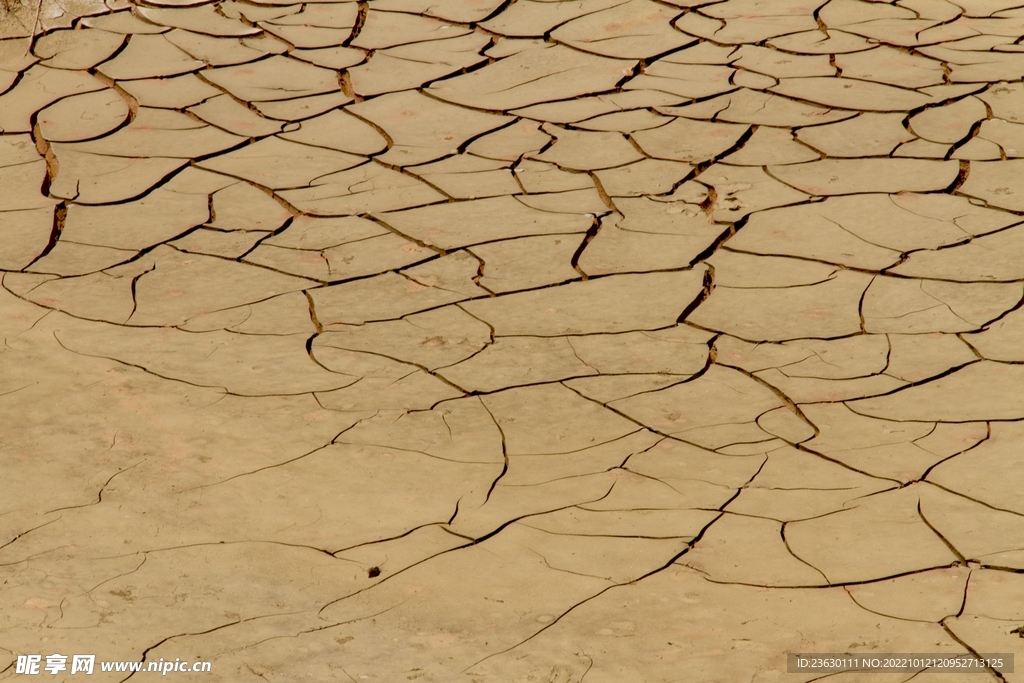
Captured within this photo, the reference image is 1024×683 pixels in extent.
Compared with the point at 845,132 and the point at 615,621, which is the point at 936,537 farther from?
the point at 845,132

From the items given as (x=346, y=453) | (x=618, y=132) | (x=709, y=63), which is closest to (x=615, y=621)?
(x=346, y=453)

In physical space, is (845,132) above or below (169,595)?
above

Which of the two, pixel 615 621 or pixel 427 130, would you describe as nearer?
pixel 615 621

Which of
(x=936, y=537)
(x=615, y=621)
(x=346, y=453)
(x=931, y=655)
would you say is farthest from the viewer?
(x=346, y=453)

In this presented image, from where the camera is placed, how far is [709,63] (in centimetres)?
479

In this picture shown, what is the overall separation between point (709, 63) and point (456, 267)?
1922mm

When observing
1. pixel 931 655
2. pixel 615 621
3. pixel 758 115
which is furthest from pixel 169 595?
pixel 758 115

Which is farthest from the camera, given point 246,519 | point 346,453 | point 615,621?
point 346,453

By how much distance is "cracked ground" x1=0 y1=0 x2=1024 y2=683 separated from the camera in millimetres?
2156

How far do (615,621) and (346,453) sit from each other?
849 mm

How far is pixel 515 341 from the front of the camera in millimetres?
3104

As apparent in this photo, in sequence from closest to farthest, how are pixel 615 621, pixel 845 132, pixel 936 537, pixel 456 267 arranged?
pixel 615 621
pixel 936 537
pixel 456 267
pixel 845 132

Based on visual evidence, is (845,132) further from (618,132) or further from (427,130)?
(427,130)

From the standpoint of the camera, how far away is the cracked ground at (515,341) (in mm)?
2156
